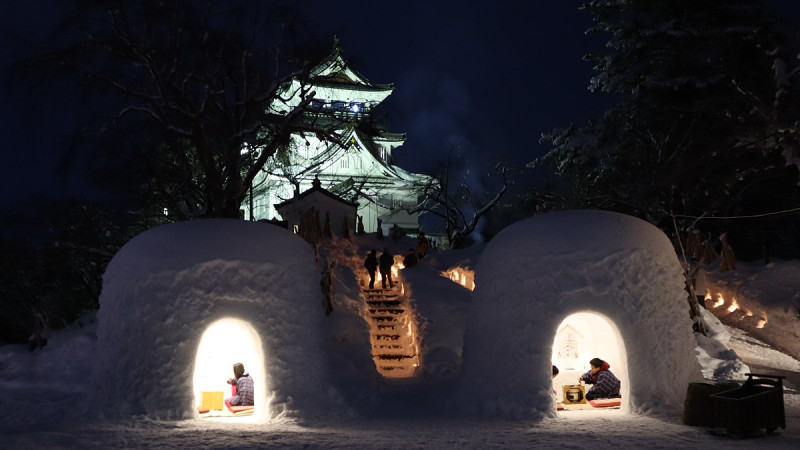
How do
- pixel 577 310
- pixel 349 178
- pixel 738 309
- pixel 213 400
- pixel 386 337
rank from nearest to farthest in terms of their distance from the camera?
pixel 577 310 < pixel 213 400 < pixel 386 337 < pixel 738 309 < pixel 349 178

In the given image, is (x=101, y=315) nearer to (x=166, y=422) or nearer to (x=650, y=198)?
(x=166, y=422)

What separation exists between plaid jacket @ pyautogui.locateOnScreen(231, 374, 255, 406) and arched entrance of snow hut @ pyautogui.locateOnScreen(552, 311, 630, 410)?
17.2 ft

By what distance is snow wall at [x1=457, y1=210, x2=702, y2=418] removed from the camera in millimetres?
9898

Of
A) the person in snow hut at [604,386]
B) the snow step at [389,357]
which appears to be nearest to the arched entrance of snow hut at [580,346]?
the person in snow hut at [604,386]

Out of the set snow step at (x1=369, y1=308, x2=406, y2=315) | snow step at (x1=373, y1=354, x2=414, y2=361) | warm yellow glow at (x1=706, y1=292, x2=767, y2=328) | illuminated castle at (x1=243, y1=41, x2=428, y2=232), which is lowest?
snow step at (x1=373, y1=354, x2=414, y2=361)

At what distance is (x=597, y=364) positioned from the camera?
1105cm

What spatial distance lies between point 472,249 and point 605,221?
11856mm

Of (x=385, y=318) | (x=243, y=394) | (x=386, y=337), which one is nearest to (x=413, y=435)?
(x=243, y=394)

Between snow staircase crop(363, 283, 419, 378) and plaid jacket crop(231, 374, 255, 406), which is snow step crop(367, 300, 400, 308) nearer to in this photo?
snow staircase crop(363, 283, 419, 378)

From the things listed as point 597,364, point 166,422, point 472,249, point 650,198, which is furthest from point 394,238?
point 166,422

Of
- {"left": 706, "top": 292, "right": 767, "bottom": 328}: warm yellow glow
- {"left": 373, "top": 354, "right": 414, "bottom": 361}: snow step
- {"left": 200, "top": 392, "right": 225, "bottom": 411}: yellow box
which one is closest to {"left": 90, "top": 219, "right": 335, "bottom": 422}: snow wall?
{"left": 200, "top": 392, "right": 225, "bottom": 411}: yellow box

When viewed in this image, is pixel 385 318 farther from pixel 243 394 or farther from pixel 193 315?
pixel 193 315

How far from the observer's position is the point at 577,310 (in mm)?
9961

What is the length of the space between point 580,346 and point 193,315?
717cm
